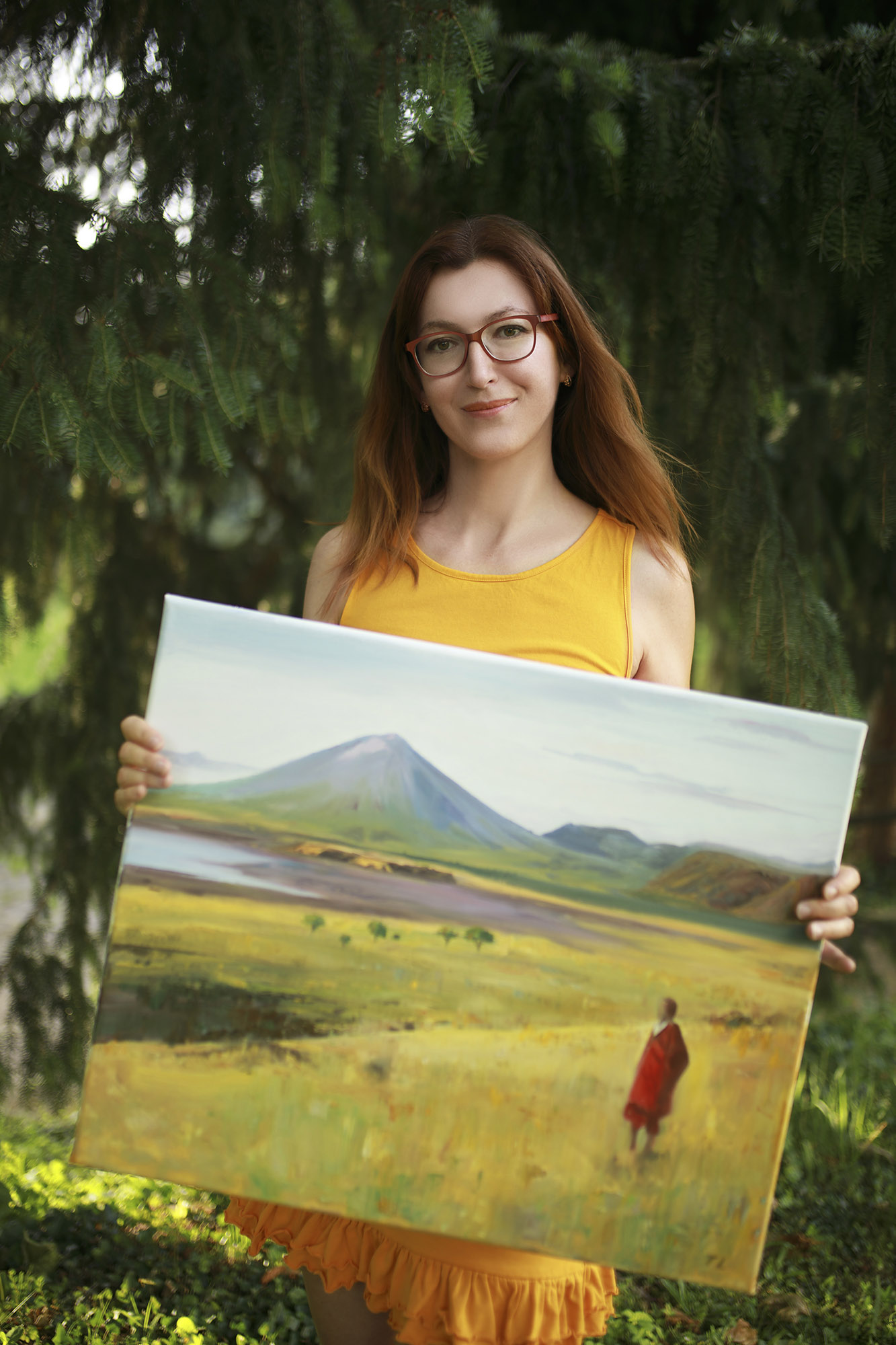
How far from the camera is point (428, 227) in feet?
7.45

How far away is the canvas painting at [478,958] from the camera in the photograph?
3.61 ft

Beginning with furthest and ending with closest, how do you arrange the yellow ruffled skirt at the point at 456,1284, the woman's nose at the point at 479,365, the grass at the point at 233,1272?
the grass at the point at 233,1272 < the woman's nose at the point at 479,365 < the yellow ruffled skirt at the point at 456,1284

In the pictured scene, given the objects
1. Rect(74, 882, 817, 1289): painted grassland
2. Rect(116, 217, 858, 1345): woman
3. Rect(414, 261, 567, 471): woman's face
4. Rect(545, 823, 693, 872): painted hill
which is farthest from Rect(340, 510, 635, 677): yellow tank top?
Rect(74, 882, 817, 1289): painted grassland

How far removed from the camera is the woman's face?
1355mm

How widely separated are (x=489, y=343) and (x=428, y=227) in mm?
1080

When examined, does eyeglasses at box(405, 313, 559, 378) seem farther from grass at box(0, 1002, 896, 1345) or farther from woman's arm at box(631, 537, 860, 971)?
grass at box(0, 1002, 896, 1345)

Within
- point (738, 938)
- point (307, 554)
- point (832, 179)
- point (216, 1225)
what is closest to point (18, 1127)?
point (216, 1225)

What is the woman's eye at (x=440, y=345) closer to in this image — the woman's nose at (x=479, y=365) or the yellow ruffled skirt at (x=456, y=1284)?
the woman's nose at (x=479, y=365)

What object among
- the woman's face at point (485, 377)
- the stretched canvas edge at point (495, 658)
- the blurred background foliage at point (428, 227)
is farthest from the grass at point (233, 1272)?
the woman's face at point (485, 377)

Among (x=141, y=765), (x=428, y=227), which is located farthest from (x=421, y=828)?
(x=428, y=227)

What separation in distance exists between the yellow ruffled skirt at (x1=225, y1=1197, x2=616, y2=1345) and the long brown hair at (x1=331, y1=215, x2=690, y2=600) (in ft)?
3.04

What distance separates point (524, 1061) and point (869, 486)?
1408 millimetres

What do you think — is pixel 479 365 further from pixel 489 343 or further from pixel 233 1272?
pixel 233 1272

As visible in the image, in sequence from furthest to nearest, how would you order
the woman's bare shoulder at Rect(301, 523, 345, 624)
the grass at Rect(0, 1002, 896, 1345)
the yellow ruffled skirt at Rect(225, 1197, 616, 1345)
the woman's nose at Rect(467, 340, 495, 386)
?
the grass at Rect(0, 1002, 896, 1345) → the woman's bare shoulder at Rect(301, 523, 345, 624) → the woman's nose at Rect(467, 340, 495, 386) → the yellow ruffled skirt at Rect(225, 1197, 616, 1345)
